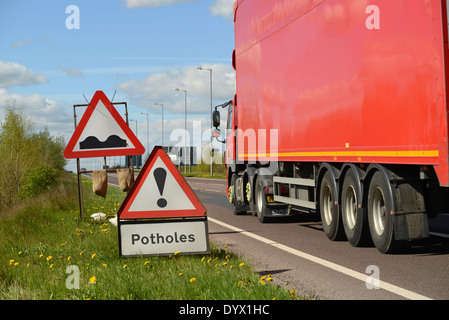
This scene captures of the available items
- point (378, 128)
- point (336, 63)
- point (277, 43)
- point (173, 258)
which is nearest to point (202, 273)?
point (173, 258)

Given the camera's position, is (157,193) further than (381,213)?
No

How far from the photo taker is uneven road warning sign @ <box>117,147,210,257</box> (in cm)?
744

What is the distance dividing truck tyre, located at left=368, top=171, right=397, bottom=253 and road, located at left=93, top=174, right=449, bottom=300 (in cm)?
19

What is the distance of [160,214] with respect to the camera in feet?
24.4

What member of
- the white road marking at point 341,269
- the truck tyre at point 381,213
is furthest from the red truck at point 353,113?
the white road marking at point 341,269

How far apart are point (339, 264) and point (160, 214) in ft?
8.49

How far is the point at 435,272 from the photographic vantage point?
784cm

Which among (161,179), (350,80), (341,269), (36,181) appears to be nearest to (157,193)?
(161,179)

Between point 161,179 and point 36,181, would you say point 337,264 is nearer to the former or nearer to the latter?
point 161,179

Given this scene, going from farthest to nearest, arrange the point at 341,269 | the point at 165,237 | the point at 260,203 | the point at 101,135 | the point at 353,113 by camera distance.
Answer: the point at 260,203, the point at 353,113, the point at 101,135, the point at 341,269, the point at 165,237

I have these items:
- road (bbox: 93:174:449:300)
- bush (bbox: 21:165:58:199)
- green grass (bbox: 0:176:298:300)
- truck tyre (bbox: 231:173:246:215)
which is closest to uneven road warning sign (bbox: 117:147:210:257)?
green grass (bbox: 0:176:298:300)

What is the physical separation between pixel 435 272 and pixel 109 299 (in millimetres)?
3916

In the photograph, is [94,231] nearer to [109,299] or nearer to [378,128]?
[378,128]

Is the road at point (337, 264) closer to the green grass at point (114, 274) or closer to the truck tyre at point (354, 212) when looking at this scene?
the truck tyre at point (354, 212)
